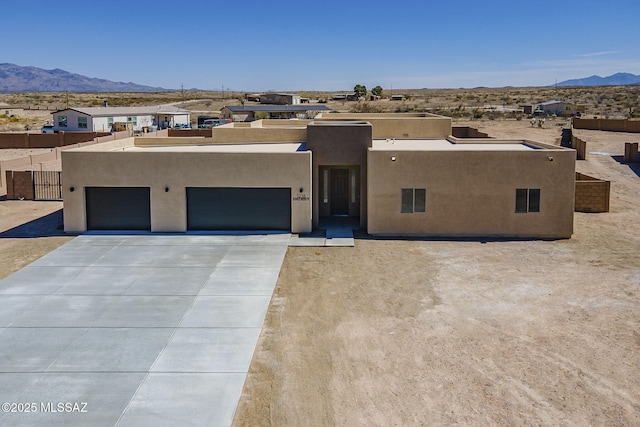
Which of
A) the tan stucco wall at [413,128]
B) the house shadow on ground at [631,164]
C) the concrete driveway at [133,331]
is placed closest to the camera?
the concrete driveway at [133,331]

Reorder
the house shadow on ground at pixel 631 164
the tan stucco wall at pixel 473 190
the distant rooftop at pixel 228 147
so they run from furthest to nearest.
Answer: the house shadow on ground at pixel 631 164
the distant rooftop at pixel 228 147
the tan stucco wall at pixel 473 190

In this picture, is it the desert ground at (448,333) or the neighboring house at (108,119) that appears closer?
the desert ground at (448,333)

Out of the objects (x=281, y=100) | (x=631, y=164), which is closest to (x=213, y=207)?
(x=631, y=164)

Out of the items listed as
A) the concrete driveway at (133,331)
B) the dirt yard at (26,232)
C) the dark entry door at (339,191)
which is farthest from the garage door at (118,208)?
the dark entry door at (339,191)

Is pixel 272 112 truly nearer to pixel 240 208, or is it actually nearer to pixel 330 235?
pixel 240 208

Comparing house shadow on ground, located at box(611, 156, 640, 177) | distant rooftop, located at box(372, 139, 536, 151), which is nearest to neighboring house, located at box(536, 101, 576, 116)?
house shadow on ground, located at box(611, 156, 640, 177)

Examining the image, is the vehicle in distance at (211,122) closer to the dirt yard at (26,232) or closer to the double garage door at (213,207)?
the dirt yard at (26,232)

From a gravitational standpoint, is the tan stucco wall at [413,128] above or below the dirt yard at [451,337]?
above
